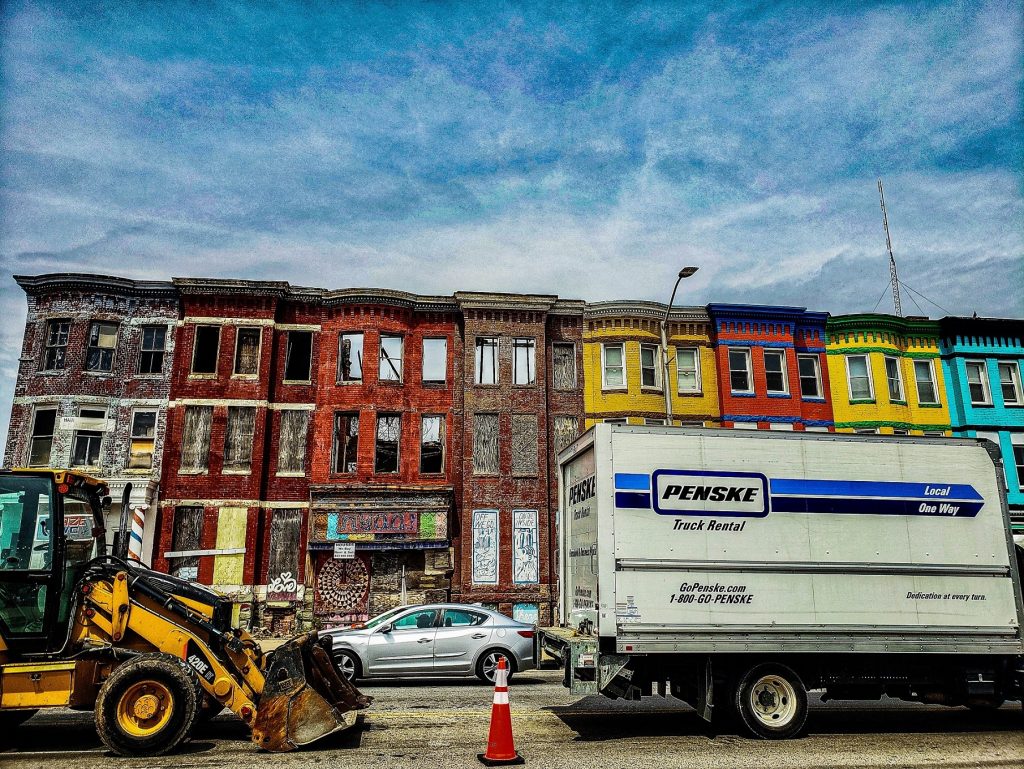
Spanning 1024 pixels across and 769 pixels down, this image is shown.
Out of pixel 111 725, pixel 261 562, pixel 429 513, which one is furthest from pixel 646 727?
pixel 261 562

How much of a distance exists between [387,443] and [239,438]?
5.38 metres

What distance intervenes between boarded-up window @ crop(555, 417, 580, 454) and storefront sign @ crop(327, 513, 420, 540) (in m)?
6.14

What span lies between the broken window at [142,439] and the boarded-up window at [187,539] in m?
2.20

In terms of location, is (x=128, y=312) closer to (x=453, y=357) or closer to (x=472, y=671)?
(x=453, y=357)

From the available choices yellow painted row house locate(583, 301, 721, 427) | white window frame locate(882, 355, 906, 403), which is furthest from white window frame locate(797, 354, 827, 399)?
yellow painted row house locate(583, 301, 721, 427)

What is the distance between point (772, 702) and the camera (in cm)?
Result: 941

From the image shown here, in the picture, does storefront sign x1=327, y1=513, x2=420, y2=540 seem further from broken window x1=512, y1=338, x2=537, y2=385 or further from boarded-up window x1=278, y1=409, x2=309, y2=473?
broken window x1=512, y1=338, x2=537, y2=385

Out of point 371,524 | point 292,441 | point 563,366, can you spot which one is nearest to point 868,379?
point 563,366

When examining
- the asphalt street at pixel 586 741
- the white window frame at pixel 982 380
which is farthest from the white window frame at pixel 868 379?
the asphalt street at pixel 586 741

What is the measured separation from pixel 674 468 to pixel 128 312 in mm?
24342

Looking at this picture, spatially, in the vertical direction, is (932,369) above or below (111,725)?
above

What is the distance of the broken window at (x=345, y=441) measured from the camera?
87.5 feet

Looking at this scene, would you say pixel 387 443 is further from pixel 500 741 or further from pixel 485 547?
pixel 500 741

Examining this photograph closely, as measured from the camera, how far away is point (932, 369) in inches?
1170
